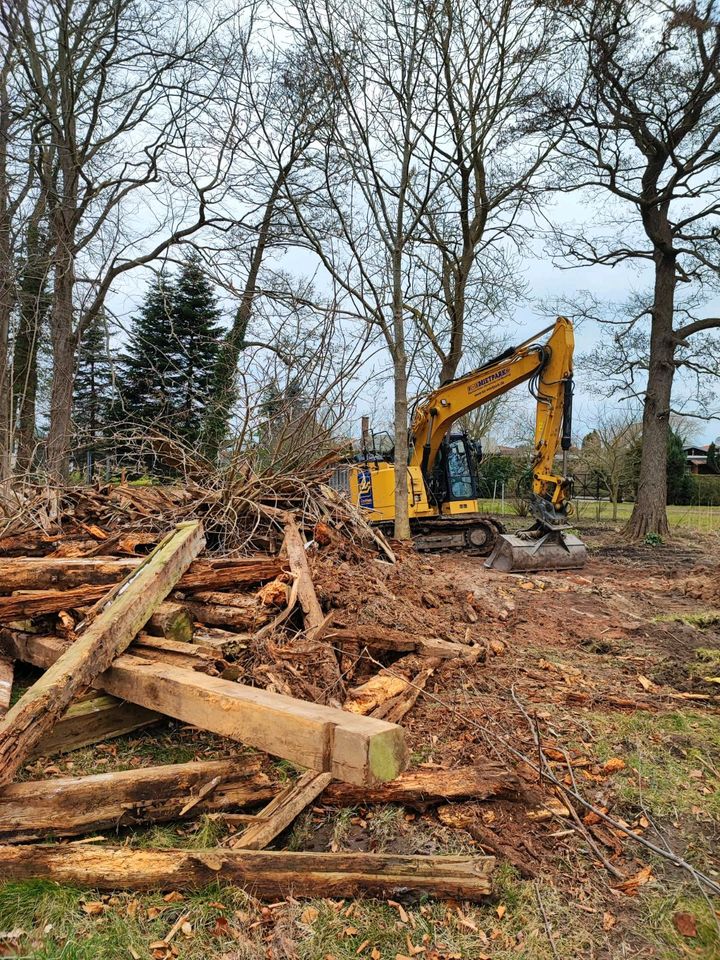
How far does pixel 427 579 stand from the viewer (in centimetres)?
700

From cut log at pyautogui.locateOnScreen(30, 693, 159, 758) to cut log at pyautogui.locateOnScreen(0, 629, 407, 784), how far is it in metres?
0.33

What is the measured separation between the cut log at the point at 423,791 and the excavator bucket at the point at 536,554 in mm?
8269

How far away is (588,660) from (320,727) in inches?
175

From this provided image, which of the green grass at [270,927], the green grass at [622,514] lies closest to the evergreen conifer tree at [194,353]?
the green grass at [270,927]

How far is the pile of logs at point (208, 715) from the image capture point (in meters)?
2.59

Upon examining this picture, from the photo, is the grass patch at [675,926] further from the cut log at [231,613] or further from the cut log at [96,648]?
the cut log at [231,613]

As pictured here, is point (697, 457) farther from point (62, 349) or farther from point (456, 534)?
point (62, 349)

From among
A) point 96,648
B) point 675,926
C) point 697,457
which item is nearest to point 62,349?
point 96,648

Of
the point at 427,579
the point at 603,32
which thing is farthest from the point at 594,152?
the point at 427,579

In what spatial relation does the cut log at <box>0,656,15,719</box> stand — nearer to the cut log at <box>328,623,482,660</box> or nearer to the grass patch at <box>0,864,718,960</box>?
the grass patch at <box>0,864,718,960</box>

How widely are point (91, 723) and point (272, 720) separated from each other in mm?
1833

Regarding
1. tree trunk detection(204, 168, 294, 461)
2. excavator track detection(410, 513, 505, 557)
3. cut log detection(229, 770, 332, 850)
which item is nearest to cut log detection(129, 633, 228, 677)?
cut log detection(229, 770, 332, 850)

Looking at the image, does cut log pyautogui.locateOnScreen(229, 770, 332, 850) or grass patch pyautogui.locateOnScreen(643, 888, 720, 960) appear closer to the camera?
grass patch pyautogui.locateOnScreen(643, 888, 720, 960)

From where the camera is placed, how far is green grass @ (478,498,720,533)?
2189 centimetres
